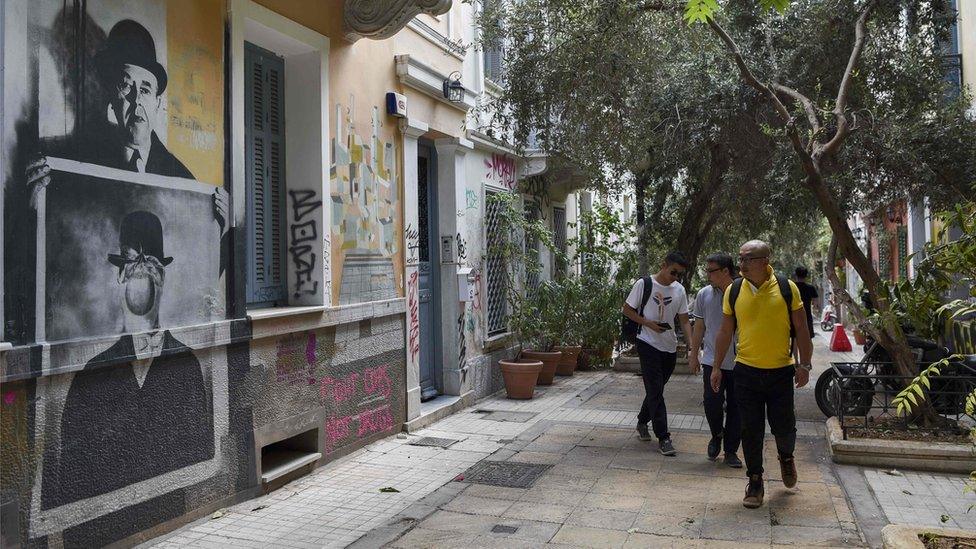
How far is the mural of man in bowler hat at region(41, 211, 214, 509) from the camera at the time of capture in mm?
4199

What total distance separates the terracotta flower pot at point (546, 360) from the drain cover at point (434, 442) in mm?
3576

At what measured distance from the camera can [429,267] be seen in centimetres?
963

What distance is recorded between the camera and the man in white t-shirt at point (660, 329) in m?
7.10

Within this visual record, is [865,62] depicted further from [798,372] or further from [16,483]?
[16,483]

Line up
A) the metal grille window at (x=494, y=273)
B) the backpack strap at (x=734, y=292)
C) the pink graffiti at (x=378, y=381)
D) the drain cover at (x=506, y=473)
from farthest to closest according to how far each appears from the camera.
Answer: the metal grille window at (x=494, y=273)
the pink graffiti at (x=378, y=381)
the drain cover at (x=506, y=473)
the backpack strap at (x=734, y=292)

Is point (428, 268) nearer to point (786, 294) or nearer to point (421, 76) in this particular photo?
point (421, 76)

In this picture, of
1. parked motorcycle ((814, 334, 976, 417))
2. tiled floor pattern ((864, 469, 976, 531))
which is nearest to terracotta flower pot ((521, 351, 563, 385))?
parked motorcycle ((814, 334, 976, 417))

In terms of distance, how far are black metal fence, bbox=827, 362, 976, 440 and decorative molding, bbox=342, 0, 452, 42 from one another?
507 centimetres

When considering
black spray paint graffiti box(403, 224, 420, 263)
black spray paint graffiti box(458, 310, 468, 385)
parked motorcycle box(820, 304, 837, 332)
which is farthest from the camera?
parked motorcycle box(820, 304, 837, 332)

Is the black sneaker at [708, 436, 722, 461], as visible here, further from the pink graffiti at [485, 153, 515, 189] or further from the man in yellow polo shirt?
the pink graffiti at [485, 153, 515, 189]

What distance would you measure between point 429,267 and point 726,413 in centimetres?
439

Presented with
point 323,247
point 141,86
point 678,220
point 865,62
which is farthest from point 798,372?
point 678,220

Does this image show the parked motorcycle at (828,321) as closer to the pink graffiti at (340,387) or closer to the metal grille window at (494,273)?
the metal grille window at (494,273)

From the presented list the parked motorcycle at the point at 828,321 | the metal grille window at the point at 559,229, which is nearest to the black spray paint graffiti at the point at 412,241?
the metal grille window at the point at 559,229
